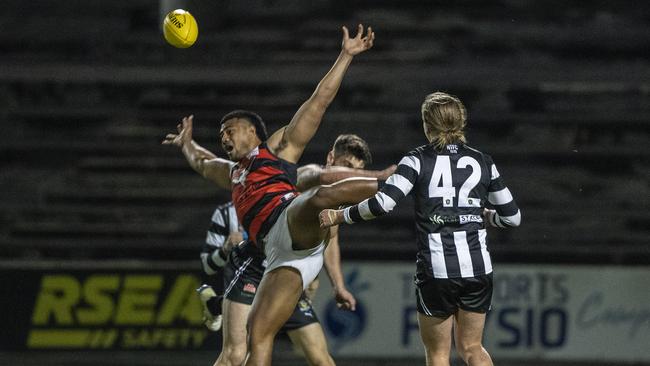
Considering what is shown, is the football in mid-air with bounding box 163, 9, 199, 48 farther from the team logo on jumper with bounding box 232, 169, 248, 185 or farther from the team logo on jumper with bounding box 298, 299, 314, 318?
the team logo on jumper with bounding box 298, 299, 314, 318

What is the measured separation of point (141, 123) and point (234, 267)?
677cm

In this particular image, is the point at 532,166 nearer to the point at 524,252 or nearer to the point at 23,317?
the point at 524,252

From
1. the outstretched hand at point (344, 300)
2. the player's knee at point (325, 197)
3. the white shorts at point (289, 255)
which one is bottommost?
the outstretched hand at point (344, 300)

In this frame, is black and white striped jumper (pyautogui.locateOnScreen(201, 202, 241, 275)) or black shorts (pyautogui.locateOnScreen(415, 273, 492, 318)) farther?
black and white striped jumper (pyautogui.locateOnScreen(201, 202, 241, 275))

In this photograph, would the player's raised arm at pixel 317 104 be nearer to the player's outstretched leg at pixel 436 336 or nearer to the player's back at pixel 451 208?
the player's back at pixel 451 208

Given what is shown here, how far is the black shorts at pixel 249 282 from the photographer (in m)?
5.80

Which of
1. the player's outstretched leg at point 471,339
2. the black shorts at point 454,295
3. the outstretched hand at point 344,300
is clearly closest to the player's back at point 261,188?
the outstretched hand at point 344,300

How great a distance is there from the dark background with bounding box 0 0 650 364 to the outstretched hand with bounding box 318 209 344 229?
260 inches

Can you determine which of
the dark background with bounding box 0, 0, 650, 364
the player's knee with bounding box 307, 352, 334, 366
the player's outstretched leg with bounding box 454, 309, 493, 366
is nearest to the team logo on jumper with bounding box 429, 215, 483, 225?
the player's outstretched leg with bounding box 454, 309, 493, 366

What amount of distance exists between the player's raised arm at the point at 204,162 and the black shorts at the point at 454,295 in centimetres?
153

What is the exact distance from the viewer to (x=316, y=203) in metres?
4.65

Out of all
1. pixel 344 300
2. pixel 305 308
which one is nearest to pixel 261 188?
pixel 344 300

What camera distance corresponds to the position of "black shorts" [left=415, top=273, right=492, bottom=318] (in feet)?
15.6

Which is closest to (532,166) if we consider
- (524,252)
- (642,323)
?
(524,252)
